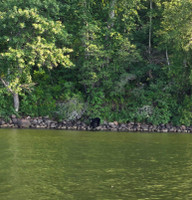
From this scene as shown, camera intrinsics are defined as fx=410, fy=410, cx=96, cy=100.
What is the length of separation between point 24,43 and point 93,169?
19.1m

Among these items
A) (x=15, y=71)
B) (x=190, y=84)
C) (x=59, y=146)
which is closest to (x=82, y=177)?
(x=59, y=146)

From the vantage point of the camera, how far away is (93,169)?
48.4 ft

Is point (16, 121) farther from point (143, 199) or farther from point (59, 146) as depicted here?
point (143, 199)

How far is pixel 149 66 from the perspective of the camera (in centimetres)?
3453

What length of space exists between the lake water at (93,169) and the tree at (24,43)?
7.91 meters

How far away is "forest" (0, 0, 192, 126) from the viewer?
31.2 metres

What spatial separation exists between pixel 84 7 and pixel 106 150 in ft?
59.6

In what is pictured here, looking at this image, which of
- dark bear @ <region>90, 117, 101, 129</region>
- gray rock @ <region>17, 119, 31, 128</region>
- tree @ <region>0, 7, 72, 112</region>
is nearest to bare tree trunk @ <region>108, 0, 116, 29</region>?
tree @ <region>0, 7, 72, 112</region>

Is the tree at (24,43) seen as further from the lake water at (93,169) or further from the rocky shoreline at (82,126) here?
the lake water at (93,169)

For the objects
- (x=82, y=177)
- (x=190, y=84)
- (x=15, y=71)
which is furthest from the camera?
(x=190, y=84)

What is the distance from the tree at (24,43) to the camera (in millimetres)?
29514

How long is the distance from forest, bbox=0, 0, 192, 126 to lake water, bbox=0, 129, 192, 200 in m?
9.74

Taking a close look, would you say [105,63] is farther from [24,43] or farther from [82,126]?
[24,43]

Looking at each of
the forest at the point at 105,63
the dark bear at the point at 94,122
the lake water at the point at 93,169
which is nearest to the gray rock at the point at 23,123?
the forest at the point at 105,63
